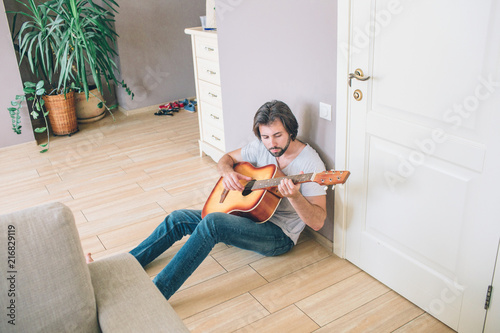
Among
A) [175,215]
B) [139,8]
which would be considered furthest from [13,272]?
[139,8]

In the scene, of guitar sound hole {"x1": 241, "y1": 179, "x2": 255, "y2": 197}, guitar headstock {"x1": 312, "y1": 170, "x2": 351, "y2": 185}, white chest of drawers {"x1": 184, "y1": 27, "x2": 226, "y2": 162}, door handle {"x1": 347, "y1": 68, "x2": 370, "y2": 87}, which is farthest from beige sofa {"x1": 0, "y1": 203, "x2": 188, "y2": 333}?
white chest of drawers {"x1": 184, "y1": 27, "x2": 226, "y2": 162}

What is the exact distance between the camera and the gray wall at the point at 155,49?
192 inches

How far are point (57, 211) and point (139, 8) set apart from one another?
404 centimetres

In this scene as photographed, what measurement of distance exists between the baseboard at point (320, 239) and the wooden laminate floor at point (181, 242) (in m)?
0.02

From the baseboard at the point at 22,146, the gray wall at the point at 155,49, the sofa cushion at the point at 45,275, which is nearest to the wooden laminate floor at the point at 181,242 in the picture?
the baseboard at the point at 22,146

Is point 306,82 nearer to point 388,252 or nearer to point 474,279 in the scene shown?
point 388,252

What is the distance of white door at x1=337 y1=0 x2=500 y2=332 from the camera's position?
5.10 ft

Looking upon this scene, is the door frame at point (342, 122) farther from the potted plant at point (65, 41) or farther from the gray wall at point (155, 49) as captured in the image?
the gray wall at point (155, 49)

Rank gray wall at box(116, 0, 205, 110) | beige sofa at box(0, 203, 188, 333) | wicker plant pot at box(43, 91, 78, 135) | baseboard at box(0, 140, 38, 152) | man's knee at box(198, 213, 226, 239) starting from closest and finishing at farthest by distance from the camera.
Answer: beige sofa at box(0, 203, 188, 333)
man's knee at box(198, 213, 226, 239)
baseboard at box(0, 140, 38, 152)
wicker plant pot at box(43, 91, 78, 135)
gray wall at box(116, 0, 205, 110)

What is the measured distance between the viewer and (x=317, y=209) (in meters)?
2.13

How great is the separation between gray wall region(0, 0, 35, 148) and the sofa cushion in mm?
3300

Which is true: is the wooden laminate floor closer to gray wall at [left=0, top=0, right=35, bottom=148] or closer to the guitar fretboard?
gray wall at [left=0, top=0, right=35, bottom=148]

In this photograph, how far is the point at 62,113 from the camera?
435 cm

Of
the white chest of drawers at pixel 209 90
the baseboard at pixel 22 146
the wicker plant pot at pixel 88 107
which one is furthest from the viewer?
the wicker plant pot at pixel 88 107
